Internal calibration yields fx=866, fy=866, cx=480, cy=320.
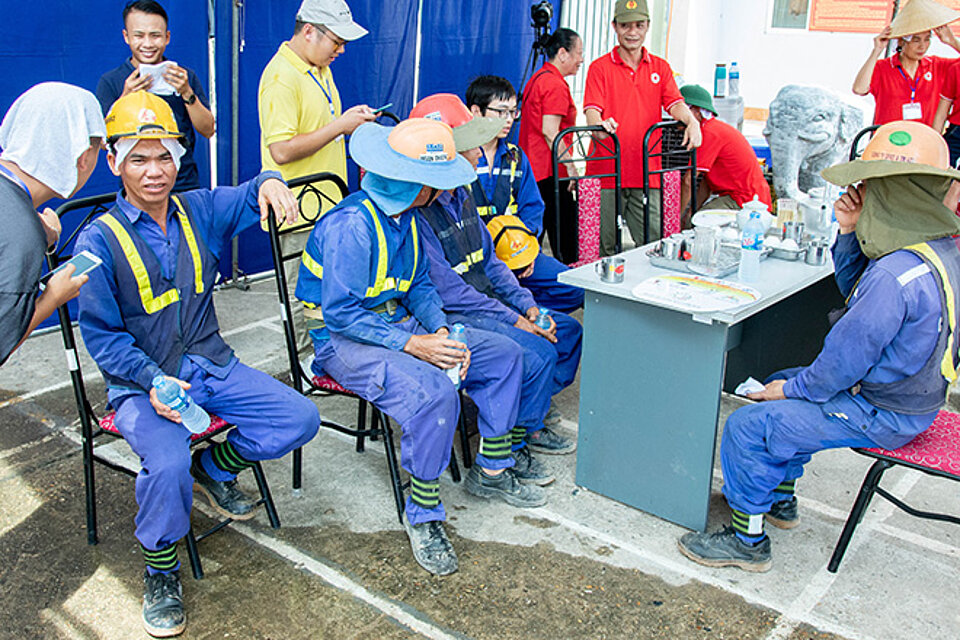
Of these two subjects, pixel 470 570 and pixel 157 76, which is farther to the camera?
pixel 157 76

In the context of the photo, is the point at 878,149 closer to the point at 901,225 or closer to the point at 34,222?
the point at 901,225

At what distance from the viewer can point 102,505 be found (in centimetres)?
331

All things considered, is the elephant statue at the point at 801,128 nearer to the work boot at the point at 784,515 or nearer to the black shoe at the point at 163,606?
the work boot at the point at 784,515

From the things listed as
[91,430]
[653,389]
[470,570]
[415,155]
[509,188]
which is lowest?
[470,570]


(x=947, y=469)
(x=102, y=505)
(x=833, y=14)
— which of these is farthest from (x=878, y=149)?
(x=833, y=14)

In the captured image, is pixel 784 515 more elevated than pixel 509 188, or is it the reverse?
pixel 509 188

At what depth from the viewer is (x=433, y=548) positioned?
9.87 ft

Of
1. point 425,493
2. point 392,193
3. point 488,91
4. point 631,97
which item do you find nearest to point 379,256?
point 392,193

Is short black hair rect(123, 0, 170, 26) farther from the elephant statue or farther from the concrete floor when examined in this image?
the elephant statue

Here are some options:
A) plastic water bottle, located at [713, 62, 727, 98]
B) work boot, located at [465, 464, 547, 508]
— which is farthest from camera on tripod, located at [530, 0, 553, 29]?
work boot, located at [465, 464, 547, 508]

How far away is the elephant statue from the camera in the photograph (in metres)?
6.84

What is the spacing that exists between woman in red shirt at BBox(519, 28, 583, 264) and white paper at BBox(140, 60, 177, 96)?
8.41 feet

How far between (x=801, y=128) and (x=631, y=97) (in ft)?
6.82

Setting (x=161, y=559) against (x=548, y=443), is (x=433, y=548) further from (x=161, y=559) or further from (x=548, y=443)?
(x=548, y=443)
